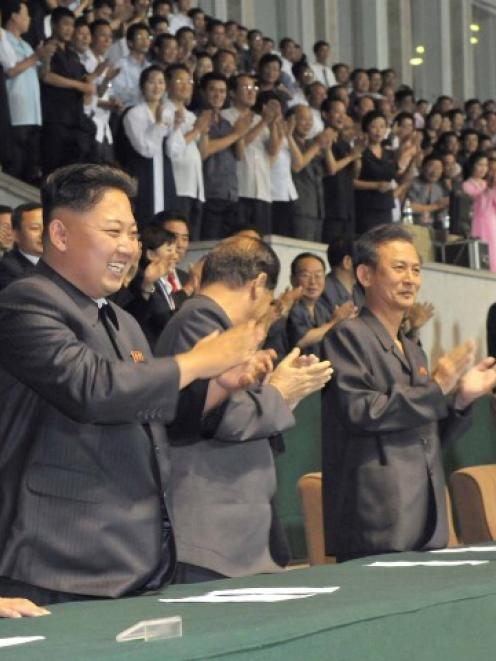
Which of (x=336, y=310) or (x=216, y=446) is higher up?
(x=336, y=310)

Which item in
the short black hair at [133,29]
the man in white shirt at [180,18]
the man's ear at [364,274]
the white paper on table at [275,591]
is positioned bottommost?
the white paper on table at [275,591]

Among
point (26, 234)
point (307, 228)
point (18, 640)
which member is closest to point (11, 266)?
point (26, 234)

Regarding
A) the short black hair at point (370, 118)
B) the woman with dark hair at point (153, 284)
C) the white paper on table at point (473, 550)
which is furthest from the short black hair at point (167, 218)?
the short black hair at point (370, 118)

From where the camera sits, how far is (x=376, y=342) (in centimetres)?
398

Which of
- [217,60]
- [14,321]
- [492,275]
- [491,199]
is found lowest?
[14,321]

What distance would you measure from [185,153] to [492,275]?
4055 mm

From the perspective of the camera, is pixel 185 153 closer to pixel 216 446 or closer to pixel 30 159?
pixel 30 159

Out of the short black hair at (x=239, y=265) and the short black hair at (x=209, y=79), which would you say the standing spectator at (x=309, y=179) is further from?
the short black hair at (x=239, y=265)

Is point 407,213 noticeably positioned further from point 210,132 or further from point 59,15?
point 59,15

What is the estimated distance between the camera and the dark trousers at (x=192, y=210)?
940cm

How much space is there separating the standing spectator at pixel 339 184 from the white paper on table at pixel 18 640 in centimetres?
935

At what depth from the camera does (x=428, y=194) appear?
12828 mm

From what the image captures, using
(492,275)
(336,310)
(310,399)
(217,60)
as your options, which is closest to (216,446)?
(310,399)

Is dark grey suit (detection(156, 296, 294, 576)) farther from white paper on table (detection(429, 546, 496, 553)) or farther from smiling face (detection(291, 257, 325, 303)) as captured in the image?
smiling face (detection(291, 257, 325, 303))
